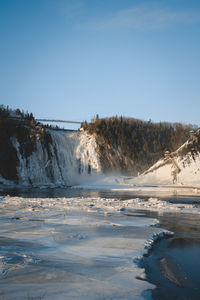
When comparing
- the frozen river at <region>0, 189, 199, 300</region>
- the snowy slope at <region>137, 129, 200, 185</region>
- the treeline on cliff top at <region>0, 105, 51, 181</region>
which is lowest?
the frozen river at <region>0, 189, 199, 300</region>

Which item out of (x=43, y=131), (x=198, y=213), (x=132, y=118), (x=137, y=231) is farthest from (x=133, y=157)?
(x=137, y=231)

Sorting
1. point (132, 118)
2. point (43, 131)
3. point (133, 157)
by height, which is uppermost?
point (132, 118)

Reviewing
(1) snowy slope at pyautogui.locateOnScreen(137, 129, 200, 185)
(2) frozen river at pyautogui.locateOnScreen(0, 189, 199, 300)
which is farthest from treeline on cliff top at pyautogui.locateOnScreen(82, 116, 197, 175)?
(2) frozen river at pyautogui.locateOnScreen(0, 189, 199, 300)

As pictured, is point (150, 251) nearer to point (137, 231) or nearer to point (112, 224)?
point (137, 231)

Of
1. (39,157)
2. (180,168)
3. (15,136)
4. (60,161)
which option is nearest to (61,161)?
(60,161)

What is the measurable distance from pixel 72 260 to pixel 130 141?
56.2 m

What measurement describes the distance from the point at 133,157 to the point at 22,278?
55947 mm

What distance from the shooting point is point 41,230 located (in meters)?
7.17

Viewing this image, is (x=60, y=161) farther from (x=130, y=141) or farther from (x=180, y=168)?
(x=180, y=168)

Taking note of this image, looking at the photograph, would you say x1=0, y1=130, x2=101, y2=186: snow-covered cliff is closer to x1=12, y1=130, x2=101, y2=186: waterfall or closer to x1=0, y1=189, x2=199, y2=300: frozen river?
x1=12, y1=130, x2=101, y2=186: waterfall

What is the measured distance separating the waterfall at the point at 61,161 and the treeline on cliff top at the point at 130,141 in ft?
7.72

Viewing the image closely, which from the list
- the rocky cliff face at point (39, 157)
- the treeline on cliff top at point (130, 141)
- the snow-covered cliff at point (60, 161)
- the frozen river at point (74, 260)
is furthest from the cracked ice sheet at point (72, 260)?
the treeline on cliff top at point (130, 141)

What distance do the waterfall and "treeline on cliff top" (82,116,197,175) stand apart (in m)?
2.35

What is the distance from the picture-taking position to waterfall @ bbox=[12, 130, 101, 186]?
46250mm
